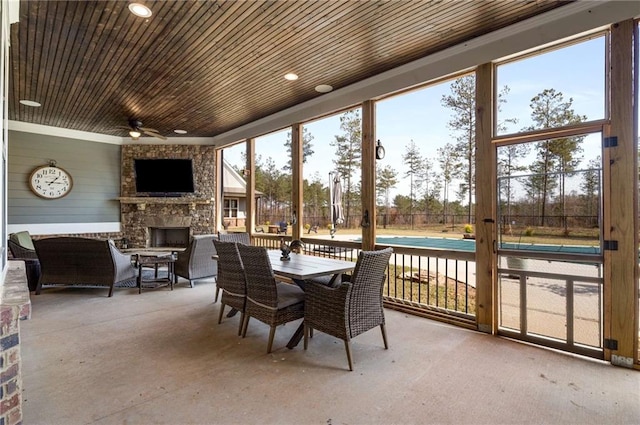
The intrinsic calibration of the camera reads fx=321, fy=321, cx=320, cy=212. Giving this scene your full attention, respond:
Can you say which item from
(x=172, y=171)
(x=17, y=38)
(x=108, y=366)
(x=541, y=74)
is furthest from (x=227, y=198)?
(x=541, y=74)

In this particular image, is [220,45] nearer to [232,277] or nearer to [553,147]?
[232,277]

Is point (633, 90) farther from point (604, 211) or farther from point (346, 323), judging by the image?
point (346, 323)

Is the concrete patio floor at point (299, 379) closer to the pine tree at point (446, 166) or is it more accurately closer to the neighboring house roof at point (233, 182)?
the pine tree at point (446, 166)

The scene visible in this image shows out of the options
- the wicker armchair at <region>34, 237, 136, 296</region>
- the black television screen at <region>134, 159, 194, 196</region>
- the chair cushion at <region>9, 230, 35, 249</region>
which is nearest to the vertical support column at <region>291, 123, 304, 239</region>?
the wicker armchair at <region>34, 237, 136, 296</region>

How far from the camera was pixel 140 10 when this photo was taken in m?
2.93

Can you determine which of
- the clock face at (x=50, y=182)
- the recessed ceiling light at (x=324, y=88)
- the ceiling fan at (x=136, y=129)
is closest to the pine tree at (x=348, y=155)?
the recessed ceiling light at (x=324, y=88)

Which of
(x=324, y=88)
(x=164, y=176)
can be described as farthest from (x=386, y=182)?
(x=164, y=176)

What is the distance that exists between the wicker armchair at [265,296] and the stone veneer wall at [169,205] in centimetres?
523

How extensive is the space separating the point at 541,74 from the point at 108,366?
194 inches

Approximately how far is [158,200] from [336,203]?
4.73 metres

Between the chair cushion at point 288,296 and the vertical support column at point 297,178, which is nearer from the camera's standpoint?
the chair cushion at point 288,296

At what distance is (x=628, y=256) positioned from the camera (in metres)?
2.74

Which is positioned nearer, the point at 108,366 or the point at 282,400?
the point at 282,400

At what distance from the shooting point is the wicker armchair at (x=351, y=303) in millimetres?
2701
